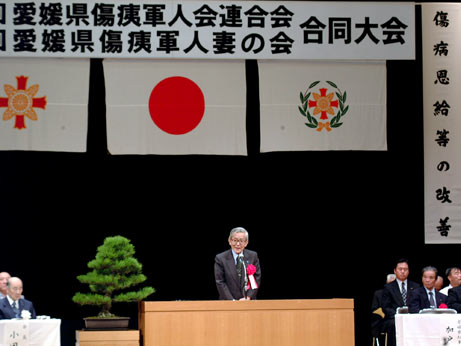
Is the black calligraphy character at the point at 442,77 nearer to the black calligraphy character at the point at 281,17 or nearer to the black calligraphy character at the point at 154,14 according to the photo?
the black calligraphy character at the point at 281,17

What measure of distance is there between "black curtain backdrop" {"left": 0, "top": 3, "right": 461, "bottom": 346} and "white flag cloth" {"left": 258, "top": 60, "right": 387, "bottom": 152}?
1.00 meters

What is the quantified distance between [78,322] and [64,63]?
2.66 metres

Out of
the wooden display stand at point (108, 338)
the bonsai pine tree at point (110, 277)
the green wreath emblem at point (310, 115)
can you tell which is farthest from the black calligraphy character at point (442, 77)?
the wooden display stand at point (108, 338)

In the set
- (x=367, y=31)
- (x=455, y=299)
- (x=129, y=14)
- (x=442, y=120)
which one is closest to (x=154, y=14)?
(x=129, y=14)

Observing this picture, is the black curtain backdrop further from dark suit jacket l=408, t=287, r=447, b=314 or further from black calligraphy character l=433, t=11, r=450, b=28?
dark suit jacket l=408, t=287, r=447, b=314

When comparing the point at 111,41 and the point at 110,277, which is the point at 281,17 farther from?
the point at 110,277

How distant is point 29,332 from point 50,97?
2.85 m

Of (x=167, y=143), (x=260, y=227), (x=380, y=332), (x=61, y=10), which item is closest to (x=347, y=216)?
(x=260, y=227)

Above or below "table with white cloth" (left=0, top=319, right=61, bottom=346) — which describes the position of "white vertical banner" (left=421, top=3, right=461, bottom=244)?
above

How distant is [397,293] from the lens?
8.41m

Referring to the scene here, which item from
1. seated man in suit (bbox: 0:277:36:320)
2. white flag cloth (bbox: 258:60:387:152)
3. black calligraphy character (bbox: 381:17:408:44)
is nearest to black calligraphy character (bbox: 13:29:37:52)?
white flag cloth (bbox: 258:60:387:152)

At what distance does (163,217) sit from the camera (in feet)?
31.4

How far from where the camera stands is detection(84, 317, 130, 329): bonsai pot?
6961mm

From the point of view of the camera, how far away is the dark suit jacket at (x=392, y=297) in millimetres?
8352
